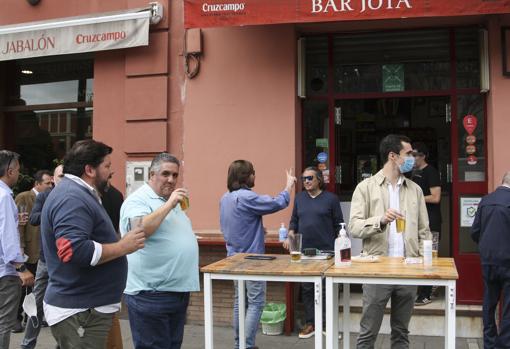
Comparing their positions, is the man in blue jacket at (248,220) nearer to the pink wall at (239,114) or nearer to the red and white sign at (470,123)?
the pink wall at (239,114)

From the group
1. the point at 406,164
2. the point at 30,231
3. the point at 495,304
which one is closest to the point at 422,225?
the point at 406,164

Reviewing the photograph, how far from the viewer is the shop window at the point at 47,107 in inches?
343

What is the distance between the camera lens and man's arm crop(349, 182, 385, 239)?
460 centimetres

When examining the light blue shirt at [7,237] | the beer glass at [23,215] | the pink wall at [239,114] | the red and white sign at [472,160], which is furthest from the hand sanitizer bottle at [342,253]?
the beer glass at [23,215]

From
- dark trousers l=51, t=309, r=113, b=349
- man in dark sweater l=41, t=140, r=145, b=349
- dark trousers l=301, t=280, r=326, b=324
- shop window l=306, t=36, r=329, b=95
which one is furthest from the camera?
shop window l=306, t=36, r=329, b=95

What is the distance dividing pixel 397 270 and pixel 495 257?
6.72ft

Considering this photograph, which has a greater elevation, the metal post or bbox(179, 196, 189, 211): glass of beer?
bbox(179, 196, 189, 211): glass of beer

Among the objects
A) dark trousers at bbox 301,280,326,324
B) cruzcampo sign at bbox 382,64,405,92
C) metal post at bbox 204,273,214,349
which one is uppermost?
cruzcampo sign at bbox 382,64,405,92

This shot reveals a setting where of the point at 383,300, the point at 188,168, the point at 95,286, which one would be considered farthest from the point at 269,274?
the point at 188,168

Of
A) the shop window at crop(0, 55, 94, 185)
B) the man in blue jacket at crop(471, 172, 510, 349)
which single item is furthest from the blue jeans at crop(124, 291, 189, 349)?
the shop window at crop(0, 55, 94, 185)

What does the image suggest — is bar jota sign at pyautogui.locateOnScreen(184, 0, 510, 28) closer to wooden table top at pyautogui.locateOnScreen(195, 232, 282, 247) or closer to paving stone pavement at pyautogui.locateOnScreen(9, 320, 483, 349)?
wooden table top at pyautogui.locateOnScreen(195, 232, 282, 247)

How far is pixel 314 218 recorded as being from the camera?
21.5ft

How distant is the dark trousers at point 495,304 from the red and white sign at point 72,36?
16.0ft

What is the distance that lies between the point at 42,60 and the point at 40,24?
1.06m
